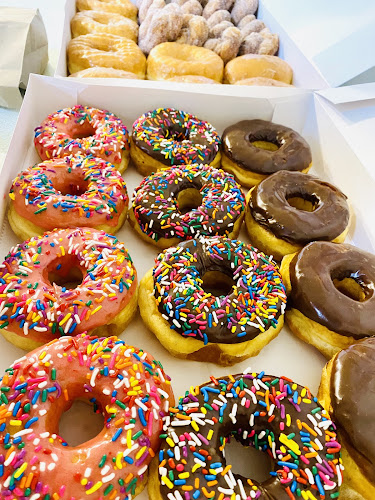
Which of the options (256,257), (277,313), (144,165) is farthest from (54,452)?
(144,165)

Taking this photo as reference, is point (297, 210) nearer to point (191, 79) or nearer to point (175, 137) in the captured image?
point (175, 137)

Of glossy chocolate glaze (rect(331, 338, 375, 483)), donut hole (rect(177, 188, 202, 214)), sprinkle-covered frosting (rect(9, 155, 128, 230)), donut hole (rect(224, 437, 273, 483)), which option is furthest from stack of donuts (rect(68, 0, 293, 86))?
donut hole (rect(224, 437, 273, 483))

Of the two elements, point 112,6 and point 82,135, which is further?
point 112,6

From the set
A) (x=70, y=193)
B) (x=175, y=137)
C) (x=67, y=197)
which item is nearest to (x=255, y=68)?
(x=175, y=137)

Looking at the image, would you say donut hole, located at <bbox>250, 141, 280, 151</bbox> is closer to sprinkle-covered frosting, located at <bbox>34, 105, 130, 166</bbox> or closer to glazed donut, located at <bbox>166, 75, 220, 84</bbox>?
glazed donut, located at <bbox>166, 75, 220, 84</bbox>

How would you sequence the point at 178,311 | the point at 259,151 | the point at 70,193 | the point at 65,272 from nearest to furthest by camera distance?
1. the point at 178,311
2. the point at 65,272
3. the point at 70,193
4. the point at 259,151

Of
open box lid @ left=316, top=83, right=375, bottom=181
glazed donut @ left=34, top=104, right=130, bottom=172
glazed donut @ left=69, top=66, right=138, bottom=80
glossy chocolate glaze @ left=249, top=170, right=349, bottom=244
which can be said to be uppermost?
open box lid @ left=316, top=83, right=375, bottom=181

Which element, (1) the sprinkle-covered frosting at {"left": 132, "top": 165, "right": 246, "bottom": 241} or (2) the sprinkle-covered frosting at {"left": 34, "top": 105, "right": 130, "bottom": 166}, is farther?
(2) the sprinkle-covered frosting at {"left": 34, "top": 105, "right": 130, "bottom": 166}
